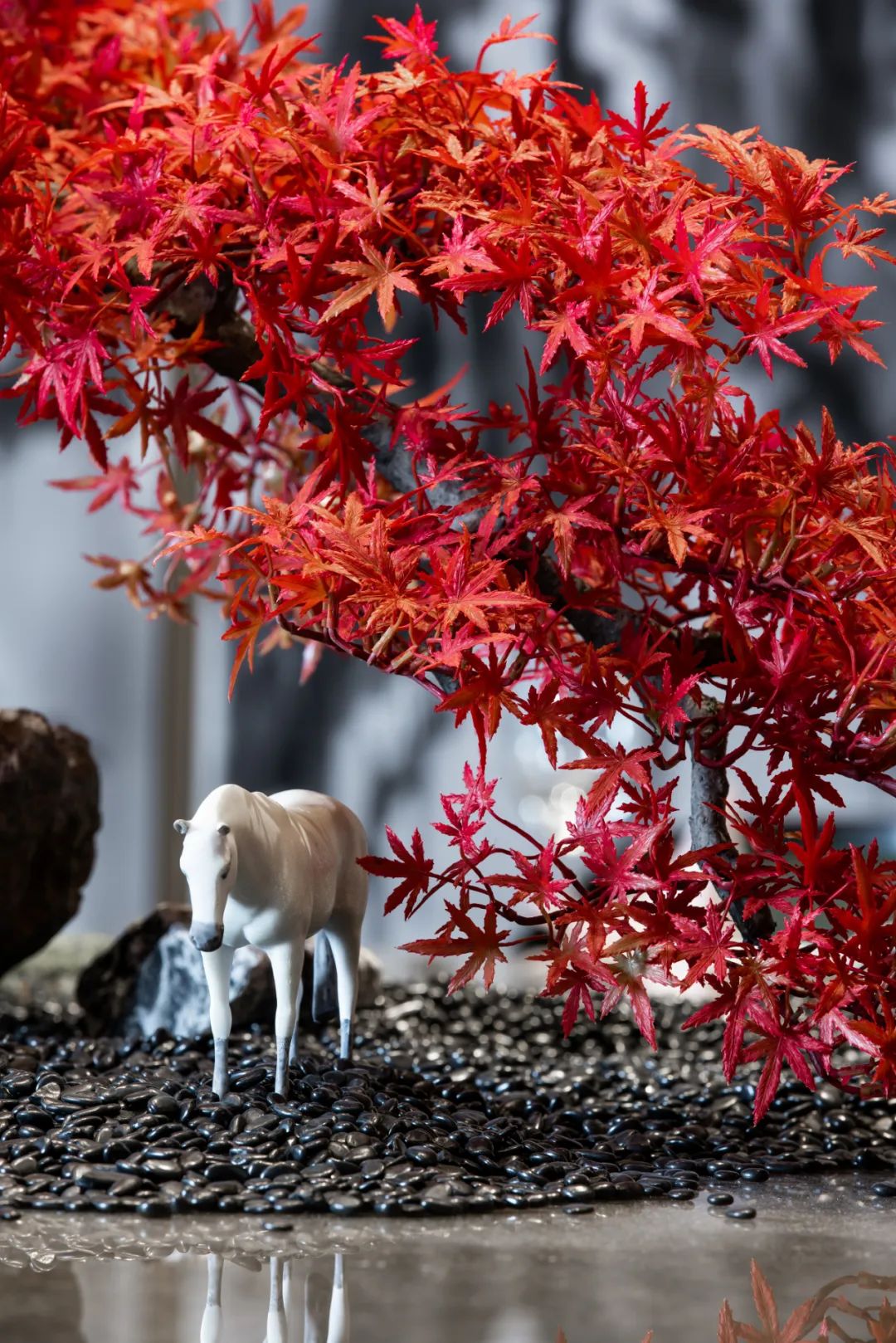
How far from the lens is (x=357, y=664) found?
10.7 feet

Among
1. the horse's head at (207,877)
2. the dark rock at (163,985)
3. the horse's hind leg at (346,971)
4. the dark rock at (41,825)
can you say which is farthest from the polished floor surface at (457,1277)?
the dark rock at (41,825)

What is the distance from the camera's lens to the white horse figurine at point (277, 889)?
1274mm

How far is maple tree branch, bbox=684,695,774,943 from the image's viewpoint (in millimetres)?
1339

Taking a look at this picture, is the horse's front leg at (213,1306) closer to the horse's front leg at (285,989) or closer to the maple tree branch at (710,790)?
the horse's front leg at (285,989)

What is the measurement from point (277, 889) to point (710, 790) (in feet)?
1.43

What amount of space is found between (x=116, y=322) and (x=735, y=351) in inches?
25.7

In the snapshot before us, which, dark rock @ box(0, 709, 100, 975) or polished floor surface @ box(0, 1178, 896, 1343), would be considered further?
dark rock @ box(0, 709, 100, 975)

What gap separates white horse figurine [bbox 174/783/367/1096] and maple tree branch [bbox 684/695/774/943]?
0.37 meters

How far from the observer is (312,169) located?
4.37 feet

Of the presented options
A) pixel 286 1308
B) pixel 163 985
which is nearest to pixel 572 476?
pixel 286 1308

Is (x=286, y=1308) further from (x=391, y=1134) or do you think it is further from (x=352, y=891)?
(x=352, y=891)

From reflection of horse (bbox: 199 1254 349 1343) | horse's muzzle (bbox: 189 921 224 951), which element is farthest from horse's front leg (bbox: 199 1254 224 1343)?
horse's muzzle (bbox: 189 921 224 951)

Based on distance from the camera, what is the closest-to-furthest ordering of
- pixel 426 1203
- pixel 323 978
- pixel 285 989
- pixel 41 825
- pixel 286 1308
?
1. pixel 286 1308
2. pixel 426 1203
3. pixel 285 989
4. pixel 323 978
5. pixel 41 825

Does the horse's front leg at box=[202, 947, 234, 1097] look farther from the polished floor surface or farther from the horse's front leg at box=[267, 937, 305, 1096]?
the polished floor surface
